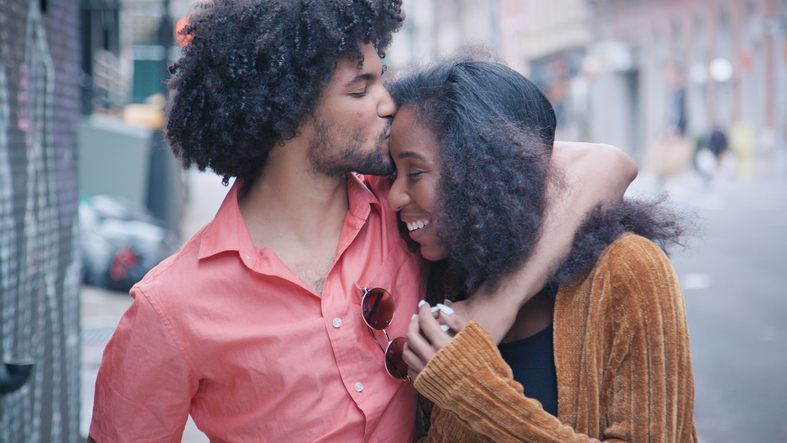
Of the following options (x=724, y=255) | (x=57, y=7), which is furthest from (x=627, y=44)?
(x=57, y=7)

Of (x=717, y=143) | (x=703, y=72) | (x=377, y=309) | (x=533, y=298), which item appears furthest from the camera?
(x=703, y=72)

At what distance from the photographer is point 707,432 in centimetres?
472

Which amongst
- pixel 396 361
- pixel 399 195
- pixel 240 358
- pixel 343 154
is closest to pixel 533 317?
pixel 396 361

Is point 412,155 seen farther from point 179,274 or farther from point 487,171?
point 179,274

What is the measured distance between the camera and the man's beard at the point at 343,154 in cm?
212

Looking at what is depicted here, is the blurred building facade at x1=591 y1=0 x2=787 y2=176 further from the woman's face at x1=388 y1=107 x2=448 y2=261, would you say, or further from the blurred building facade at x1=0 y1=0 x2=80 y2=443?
the woman's face at x1=388 y1=107 x2=448 y2=261

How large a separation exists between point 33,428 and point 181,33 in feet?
7.94

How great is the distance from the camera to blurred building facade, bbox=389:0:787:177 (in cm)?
2042

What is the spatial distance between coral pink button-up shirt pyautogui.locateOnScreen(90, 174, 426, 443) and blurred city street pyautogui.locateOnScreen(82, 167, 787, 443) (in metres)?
1.06

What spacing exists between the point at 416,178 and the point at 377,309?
0.39 meters

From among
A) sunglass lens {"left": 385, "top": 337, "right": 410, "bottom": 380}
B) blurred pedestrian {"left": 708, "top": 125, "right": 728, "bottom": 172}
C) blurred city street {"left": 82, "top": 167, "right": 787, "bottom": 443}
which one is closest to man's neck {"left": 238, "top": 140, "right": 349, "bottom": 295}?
sunglass lens {"left": 385, "top": 337, "right": 410, "bottom": 380}

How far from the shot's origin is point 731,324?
6867 millimetres

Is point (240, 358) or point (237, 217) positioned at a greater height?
point (237, 217)

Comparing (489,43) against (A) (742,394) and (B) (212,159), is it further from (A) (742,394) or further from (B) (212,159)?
(A) (742,394)
